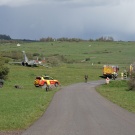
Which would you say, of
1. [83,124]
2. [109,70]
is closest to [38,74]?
[109,70]

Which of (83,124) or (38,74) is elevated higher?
(83,124)

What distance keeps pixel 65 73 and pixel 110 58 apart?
198 feet

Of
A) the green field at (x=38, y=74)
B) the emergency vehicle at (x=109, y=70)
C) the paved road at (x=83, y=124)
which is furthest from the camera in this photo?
the emergency vehicle at (x=109, y=70)

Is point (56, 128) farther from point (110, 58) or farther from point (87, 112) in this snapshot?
point (110, 58)

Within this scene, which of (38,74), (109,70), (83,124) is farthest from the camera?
(109,70)

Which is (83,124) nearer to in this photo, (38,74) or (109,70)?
(38,74)

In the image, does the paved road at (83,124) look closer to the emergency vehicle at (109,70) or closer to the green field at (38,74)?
the green field at (38,74)

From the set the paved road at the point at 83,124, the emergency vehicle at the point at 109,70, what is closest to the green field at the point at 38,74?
the paved road at the point at 83,124

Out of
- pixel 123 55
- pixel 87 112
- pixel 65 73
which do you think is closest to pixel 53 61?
pixel 65 73

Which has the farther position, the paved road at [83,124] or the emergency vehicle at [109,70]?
the emergency vehicle at [109,70]

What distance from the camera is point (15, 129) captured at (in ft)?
53.8

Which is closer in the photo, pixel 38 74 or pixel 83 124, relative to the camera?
pixel 83 124

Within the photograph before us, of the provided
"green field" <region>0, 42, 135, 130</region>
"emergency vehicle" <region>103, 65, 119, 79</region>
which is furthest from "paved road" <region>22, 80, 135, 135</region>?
"emergency vehicle" <region>103, 65, 119, 79</region>

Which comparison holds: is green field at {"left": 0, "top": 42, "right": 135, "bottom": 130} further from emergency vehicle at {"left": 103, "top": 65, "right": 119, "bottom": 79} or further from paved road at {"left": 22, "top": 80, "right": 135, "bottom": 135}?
emergency vehicle at {"left": 103, "top": 65, "right": 119, "bottom": 79}
